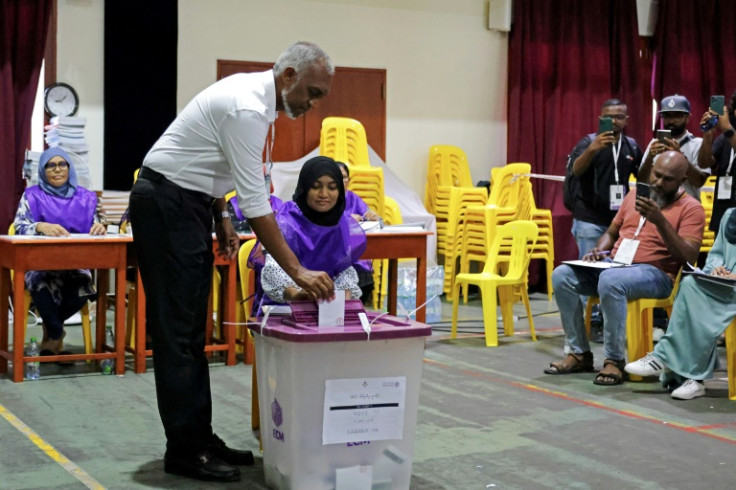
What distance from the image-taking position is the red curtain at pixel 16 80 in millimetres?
Result: 7602

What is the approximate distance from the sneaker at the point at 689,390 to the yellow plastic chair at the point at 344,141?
166 inches

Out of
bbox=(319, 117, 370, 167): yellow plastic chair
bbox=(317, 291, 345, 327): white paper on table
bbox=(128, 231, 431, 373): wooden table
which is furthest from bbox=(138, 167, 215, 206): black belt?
bbox=(319, 117, 370, 167): yellow plastic chair

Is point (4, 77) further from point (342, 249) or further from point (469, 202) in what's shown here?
point (342, 249)

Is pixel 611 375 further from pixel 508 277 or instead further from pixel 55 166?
pixel 55 166

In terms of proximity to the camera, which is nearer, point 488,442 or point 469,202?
point 488,442

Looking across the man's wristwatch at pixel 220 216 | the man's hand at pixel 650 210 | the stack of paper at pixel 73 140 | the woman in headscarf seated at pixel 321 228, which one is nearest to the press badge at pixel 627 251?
the man's hand at pixel 650 210

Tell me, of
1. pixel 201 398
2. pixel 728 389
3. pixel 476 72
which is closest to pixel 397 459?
pixel 201 398

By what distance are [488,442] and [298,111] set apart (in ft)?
5.31

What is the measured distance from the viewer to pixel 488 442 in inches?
162

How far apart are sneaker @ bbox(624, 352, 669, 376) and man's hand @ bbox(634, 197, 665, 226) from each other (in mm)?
658

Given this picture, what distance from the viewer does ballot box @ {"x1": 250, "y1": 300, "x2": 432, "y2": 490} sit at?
3131 mm

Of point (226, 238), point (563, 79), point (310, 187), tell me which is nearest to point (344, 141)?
point (563, 79)

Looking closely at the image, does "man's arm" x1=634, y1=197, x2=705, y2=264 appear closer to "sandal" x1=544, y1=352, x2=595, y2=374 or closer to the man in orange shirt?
the man in orange shirt

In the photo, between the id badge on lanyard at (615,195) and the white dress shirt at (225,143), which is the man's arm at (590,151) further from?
the white dress shirt at (225,143)
